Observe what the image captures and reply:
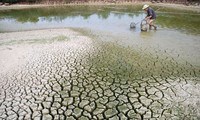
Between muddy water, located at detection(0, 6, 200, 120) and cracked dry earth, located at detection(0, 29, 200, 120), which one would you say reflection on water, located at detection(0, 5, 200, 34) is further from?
cracked dry earth, located at detection(0, 29, 200, 120)

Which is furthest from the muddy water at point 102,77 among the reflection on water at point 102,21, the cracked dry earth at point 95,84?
the reflection on water at point 102,21

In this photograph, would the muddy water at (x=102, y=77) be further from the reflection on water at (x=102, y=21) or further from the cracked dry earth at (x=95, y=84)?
the reflection on water at (x=102, y=21)

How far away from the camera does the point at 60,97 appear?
4.89 metres

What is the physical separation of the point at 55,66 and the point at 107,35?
14.2 ft

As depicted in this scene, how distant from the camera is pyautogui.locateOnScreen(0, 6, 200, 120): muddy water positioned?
14.3 feet

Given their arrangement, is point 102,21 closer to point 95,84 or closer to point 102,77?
point 102,77

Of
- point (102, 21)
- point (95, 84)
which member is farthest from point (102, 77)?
point (102, 21)

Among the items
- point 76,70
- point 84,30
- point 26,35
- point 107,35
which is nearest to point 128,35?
point 107,35

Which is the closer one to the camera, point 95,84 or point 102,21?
point 95,84

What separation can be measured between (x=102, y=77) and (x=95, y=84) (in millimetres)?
444

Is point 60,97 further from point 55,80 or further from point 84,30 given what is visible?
point 84,30

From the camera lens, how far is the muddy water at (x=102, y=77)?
4.35 metres

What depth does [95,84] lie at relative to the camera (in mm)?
5457

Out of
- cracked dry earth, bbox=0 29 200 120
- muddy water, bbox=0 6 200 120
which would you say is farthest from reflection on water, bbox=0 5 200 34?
cracked dry earth, bbox=0 29 200 120
